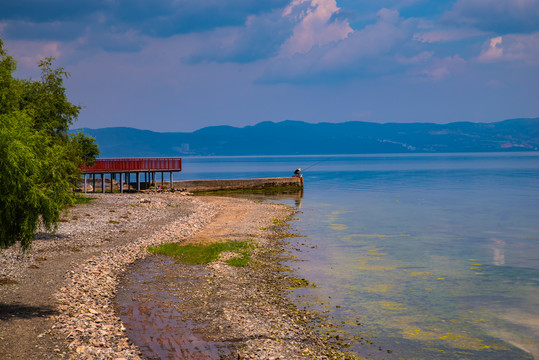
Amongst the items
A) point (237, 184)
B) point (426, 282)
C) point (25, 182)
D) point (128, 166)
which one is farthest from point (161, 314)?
point (237, 184)

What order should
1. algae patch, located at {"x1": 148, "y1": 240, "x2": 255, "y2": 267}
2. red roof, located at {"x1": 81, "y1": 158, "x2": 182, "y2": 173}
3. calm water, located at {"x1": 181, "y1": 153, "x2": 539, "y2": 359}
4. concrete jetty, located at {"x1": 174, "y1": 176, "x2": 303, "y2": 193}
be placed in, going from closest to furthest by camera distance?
calm water, located at {"x1": 181, "y1": 153, "x2": 539, "y2": 359} < algae patch, located at {"x1": 148, "y1": 240, "x2": 255, "y2": 267} < red roof, located at {"x1": 81, "y1": 158, "x2": 182, "y2": 173} < concrete jetty, located at {"x1": 174, "y1": 176, "x2": 303, "y2": 193}

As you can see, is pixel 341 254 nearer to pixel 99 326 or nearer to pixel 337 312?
pixel 337 312

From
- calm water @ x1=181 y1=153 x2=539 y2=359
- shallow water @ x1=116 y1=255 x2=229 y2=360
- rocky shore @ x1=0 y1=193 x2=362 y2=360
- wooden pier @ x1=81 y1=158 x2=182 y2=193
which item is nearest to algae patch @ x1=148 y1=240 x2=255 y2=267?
rocky shore @ x1=0 y1=193 x2=362 y2=360

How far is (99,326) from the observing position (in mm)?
15055

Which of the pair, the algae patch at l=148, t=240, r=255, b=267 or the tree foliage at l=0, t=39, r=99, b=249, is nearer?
the tree foliage at l=0, t=39, r=99, b=249

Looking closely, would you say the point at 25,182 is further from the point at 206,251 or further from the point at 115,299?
the point at 206,251

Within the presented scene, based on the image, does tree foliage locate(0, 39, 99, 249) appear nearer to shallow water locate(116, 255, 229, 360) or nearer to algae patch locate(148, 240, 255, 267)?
shallow water locate(116, 255, 229, 360)

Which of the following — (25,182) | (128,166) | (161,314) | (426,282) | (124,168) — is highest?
(25,182)

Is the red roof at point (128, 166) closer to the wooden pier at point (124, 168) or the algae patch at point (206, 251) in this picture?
the wooden pier at point (124, 168)

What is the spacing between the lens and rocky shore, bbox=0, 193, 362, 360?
1379 cm

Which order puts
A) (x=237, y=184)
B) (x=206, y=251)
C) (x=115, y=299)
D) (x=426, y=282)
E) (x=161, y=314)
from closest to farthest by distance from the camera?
1. (x=161, y=314)
2. (x=115, y=299)
3. (x=426, y=282)
4. (x=206, y=251)
5. (x=237, y=184)

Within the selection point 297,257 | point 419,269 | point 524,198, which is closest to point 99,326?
point 297,257

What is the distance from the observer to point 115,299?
18797 millimetres

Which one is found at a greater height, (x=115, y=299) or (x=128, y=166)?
(x=128, y=166)
